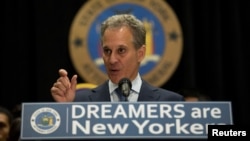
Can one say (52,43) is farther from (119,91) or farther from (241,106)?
(119,91)

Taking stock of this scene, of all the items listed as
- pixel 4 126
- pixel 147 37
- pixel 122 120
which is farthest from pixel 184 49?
pixel 122 120

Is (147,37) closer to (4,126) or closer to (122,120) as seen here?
(4,126)

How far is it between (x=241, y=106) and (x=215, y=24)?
443mm

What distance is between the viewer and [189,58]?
2.51 meters

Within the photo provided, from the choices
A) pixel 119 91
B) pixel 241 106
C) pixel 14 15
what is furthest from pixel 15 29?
pixel 119 91

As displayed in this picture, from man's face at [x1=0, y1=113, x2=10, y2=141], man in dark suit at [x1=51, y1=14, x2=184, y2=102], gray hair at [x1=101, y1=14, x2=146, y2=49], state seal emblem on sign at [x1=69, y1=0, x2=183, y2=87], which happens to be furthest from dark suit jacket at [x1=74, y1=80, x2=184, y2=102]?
state seal emblem on sign at [x1=69, y1=0, x2=183, y2=87]

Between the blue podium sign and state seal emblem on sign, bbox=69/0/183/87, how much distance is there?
1330mm

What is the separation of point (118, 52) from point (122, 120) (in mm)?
201

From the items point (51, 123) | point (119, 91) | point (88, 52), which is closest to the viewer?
point (51, 123)

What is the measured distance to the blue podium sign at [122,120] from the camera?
943 millimetres

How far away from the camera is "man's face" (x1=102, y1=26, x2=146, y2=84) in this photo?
1103 mm

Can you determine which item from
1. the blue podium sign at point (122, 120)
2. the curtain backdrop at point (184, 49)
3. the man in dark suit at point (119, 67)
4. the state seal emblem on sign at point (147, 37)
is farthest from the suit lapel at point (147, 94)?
the curtain backdrop at point (184, 49)

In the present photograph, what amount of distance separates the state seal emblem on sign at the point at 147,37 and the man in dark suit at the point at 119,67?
1.17 meters

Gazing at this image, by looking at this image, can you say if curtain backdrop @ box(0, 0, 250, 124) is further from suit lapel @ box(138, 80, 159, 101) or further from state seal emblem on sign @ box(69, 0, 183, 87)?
suit lapel @ box(138, 80, 159, 101)
